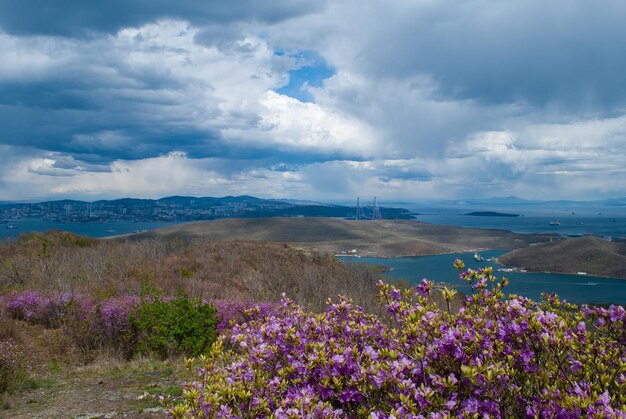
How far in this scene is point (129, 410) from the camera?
943cm

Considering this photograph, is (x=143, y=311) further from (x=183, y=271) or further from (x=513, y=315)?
(x=183, y=271)

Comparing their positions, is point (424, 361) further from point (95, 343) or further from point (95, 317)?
point (95, 317)

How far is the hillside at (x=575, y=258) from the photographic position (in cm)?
14700

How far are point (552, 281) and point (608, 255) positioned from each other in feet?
132

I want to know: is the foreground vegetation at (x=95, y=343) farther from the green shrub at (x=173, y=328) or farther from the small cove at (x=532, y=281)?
the small cove at (x=532, y=281)

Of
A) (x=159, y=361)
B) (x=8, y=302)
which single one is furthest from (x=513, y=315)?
(x=8, y=302)

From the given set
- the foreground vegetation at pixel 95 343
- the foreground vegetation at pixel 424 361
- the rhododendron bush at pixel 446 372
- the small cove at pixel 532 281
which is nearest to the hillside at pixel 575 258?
the small cove at pixel 532 281

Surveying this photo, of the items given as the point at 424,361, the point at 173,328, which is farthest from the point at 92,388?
the point at 424,361

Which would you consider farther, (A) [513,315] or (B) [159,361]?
(B) [159,361]

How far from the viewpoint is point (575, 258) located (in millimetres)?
154750

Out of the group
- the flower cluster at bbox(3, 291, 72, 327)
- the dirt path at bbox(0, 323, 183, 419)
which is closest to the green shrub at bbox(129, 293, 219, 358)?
the dirt path at bbox(0, 323, 183, 419)

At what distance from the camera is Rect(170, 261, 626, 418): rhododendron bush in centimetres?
353

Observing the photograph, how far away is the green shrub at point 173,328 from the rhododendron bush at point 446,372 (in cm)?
1051

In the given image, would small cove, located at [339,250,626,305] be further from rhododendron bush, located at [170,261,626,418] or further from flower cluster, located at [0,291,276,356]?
rhododendron bush, located at [170,261,626,418]
